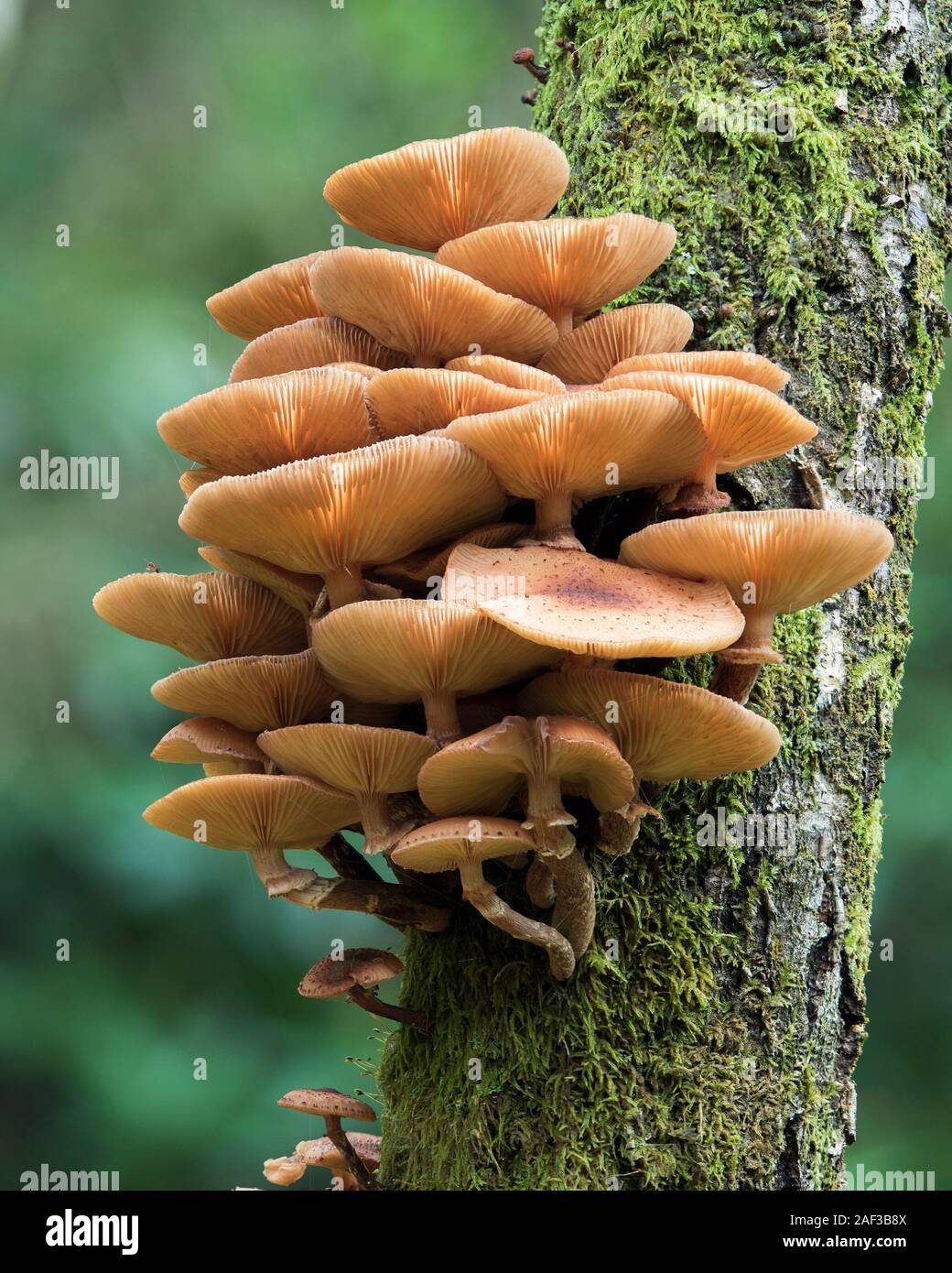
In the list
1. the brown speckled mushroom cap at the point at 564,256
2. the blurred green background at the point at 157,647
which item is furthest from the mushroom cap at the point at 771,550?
the blurred green background at the point at 157,647

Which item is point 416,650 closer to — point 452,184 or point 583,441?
point 583,441

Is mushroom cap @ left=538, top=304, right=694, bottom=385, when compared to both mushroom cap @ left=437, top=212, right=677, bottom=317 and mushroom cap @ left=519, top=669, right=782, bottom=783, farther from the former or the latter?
mushroom cap @ left=519, top=669, right=782, bottom=783

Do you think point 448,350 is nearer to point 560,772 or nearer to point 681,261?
point 681,261

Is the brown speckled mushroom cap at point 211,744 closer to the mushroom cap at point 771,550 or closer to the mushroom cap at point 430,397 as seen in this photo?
the mushroom cap at point 430,397

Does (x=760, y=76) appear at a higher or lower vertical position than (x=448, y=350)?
higher

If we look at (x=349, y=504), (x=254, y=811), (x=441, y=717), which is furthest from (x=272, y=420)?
(x=254, y=811)

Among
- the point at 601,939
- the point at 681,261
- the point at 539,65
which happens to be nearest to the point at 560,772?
the point at 601,939

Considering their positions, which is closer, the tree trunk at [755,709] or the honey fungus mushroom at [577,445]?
the honey fungus mushroom at [577,445]
